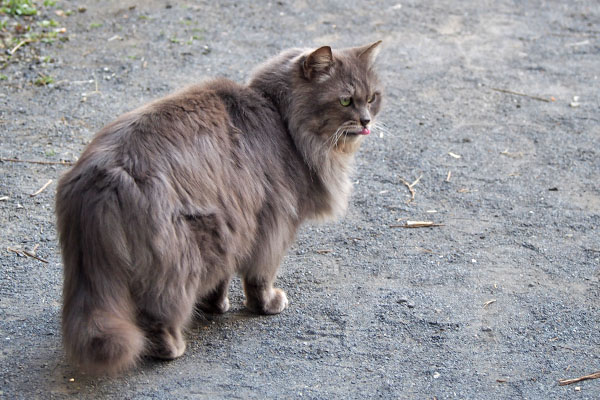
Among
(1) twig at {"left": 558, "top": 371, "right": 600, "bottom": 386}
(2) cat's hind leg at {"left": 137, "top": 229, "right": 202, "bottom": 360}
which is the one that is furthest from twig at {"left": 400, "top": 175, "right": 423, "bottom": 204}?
(2) cat's hind leg at {"left": 137, "top": 229, "right": 202, "bottom": 360}

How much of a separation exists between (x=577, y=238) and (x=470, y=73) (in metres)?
2.63

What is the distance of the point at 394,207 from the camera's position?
4.98m

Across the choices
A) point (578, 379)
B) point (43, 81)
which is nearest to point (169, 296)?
point (578, 379)

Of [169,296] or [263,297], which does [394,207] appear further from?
[169,296]

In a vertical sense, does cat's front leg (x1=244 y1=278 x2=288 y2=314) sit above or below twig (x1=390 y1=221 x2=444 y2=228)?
above

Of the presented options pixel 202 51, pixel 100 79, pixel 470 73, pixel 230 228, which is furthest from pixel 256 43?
pixel 230 228

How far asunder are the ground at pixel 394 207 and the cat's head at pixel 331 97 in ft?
3.16

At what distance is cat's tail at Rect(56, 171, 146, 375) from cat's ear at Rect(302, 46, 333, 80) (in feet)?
4.23

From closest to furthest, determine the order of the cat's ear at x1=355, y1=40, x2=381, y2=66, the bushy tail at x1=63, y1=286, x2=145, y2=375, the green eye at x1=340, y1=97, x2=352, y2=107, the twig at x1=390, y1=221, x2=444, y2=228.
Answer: the bushy tail at x1=63, y1=286, x2=145, y2=375 < the green eye at x1=340, y1=97, x2=352, y2=107 < the cat's ear at x1=355, y1=40, x2=381, y2=66 < the twig at x1=390, y1=221, x2=444, y2=228

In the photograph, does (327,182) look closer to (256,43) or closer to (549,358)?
(549,358)

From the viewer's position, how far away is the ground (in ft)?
11.3

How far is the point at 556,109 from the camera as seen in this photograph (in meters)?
6.29

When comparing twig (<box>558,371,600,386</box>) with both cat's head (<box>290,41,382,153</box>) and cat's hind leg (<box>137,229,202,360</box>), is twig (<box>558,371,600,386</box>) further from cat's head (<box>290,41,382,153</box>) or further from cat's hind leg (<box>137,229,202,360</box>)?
cat's hind leg (<box>137,229,202,360</box>)

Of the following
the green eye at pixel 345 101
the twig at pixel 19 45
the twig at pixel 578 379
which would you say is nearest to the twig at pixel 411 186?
the green eye at pixel 345 101
